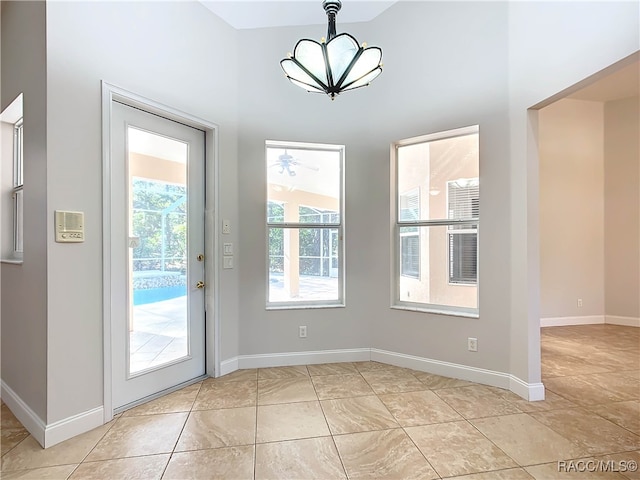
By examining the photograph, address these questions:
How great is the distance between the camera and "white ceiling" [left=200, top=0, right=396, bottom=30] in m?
2.99

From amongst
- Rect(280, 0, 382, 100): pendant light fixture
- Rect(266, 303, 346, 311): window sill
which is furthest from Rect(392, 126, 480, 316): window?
Rect(280, 0, 382, 100): pendant light fixture

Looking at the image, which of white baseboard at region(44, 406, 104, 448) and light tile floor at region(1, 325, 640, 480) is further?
white baseboard at region(44, 406, 104, 448)

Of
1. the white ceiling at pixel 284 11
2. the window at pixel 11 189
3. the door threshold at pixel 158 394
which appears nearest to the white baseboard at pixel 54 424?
the door threshold at pixel 158 394

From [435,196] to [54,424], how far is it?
3.43 meters

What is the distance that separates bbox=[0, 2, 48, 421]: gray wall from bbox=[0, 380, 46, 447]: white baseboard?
44 mm

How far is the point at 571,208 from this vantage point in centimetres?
512

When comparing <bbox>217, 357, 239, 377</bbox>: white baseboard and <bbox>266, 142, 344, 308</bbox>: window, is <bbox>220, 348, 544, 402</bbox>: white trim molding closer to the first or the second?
<bbox>217, 357, 239, 377</bbox>: white baseboard

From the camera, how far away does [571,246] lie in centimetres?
511

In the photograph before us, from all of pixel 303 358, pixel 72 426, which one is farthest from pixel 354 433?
pixel 72 426

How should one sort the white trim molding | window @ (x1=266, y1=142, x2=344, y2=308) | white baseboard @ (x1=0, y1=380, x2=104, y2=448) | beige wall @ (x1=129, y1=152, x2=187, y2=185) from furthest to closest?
1. window @ (x1=266, y1=142, x2=344, y2=308)
2. the white trim molding
3. beige wall @ (x1=129, y1=152, x2=187, y2=185)
4. white baseboard @ (x1=0, y1=380, x2=104, y2=448)

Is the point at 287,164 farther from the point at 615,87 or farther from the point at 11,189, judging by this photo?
the point at 615,87

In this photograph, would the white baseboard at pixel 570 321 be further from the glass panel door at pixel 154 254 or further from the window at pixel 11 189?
the window at pixel 11 189

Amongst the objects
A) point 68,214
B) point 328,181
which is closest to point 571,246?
point 328,181

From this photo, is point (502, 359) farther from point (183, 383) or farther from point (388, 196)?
point (183, 383)
